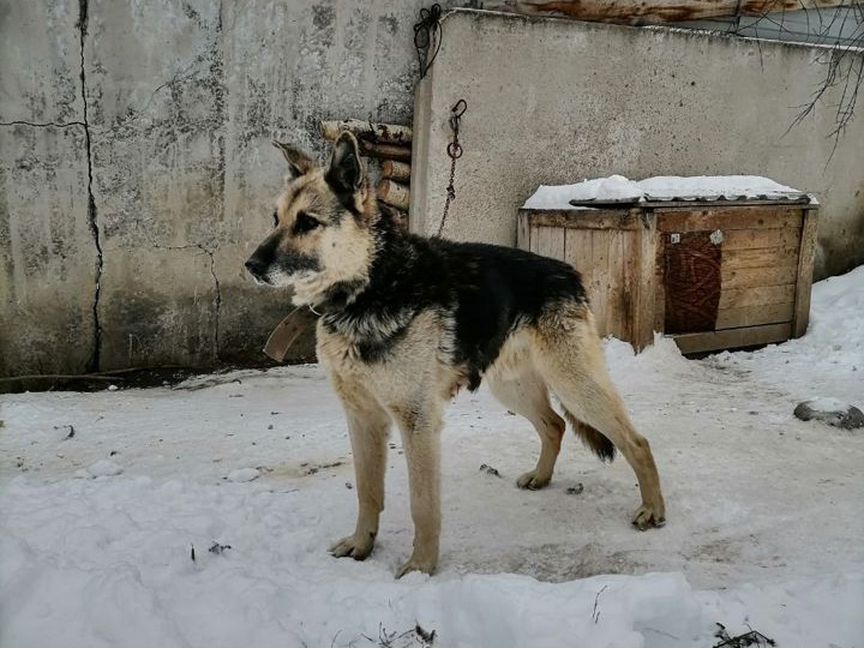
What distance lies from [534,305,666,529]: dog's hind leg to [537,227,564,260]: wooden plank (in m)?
2.79

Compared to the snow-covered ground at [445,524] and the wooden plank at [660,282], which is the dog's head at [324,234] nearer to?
the snow-covered ground at [445,524]

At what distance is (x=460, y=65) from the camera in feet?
21.0

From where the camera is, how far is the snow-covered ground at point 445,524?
8.11 ft

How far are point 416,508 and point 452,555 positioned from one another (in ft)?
1.20

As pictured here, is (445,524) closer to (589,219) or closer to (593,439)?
(593,439)

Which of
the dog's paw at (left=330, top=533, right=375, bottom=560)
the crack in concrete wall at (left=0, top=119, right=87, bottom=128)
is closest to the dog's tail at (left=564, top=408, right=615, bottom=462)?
the dog's paw at (left=330, top=533, right=375, bottom=560)

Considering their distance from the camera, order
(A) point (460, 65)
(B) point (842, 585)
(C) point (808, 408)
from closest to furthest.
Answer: (B) point (842, 585), (C) point (808, 408), (A) point (460, 65)

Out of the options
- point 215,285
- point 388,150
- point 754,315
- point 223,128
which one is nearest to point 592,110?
point 388,150

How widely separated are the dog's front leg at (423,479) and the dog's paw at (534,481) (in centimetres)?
106

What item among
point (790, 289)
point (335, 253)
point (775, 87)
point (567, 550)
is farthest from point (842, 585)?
point (775, 87)

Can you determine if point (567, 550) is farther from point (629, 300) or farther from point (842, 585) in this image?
point (629, 300)

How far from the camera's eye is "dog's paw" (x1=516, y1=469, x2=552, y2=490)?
13.4 ft

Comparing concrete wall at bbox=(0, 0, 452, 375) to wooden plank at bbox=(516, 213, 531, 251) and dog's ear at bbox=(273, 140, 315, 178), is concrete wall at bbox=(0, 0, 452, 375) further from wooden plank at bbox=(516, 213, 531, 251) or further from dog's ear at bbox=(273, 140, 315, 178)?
dog's ear at bbox=(273, 140, 315, 178)

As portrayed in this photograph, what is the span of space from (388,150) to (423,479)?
414 centimetres
